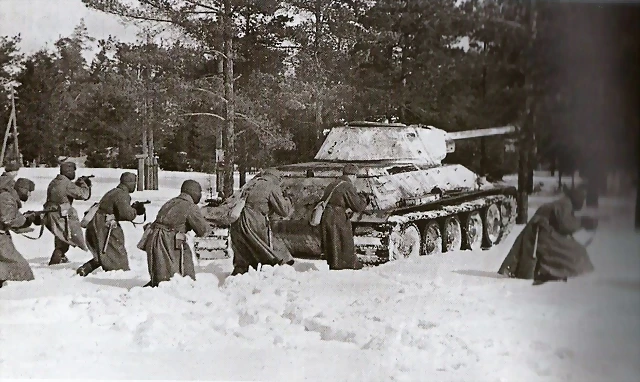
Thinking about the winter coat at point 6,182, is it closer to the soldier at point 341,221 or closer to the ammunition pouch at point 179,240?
the ammunition pouch at point 179,240

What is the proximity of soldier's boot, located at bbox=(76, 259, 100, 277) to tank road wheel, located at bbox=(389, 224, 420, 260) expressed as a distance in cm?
168

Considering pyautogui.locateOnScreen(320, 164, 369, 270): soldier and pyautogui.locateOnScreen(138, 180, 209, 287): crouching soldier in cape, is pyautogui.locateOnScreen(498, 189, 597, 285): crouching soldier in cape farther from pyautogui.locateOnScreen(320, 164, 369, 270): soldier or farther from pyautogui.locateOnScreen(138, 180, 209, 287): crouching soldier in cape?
pyautogui.locateOnScreen(138, 180, 209, 287): crouching soldier in cape

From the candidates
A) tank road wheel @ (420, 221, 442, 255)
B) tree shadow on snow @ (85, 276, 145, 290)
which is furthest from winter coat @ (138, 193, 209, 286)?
tank road wheel @ (420, 221, 442, 255)

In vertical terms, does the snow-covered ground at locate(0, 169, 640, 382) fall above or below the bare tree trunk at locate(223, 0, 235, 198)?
below

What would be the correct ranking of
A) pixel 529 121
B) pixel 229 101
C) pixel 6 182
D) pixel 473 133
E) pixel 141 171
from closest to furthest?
pixel 529 121, pixel 473 133, pixel 229 101, pixel 141 171, pixel 6 182

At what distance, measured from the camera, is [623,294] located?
3064 millimetres

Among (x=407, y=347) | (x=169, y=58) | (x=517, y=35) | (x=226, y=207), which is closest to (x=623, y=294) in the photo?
(x=407, y=347)

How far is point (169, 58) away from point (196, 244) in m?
1.02

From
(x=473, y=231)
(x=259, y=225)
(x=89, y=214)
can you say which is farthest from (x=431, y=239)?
(x=89, y=214)

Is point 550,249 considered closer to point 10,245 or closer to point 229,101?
point 229,101

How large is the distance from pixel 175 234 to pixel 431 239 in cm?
135

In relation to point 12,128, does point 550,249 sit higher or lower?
lower

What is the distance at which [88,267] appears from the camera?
12.4 ft

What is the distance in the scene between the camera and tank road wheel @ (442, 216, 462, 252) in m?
3.36
